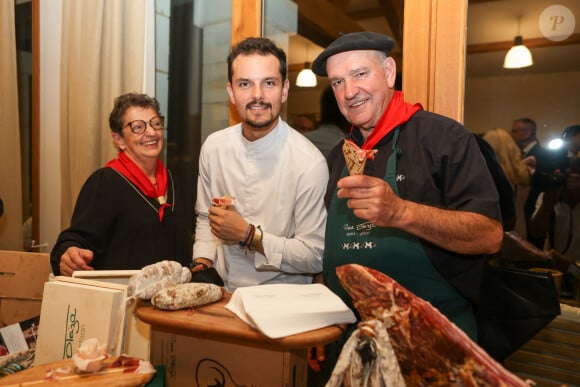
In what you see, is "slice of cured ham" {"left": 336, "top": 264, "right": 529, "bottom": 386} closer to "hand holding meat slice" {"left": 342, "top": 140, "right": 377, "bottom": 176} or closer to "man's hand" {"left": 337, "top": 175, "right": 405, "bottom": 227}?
"man's hand" {"left": 337, "top": 175, "right": 405, "bottom": 227}

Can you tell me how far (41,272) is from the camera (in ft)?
8.43

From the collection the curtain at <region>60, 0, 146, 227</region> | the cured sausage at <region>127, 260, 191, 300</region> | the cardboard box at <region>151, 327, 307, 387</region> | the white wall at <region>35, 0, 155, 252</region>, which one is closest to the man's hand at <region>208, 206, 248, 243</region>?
the cured sausage at <region>127, 260, 191, 300</region>

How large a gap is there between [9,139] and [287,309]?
307cm

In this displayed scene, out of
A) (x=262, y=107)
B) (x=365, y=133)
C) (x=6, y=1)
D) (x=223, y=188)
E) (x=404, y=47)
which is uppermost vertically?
(x=6, y=1)

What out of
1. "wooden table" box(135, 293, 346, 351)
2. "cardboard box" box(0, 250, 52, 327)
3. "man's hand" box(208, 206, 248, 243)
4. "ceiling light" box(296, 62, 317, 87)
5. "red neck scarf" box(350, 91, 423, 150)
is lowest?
"cardboard box" box(0, 250, 52, 327)

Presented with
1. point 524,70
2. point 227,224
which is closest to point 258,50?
point 227,224

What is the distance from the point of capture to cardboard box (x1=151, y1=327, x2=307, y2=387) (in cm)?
119

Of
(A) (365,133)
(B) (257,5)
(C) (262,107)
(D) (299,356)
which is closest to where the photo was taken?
(D) (299,356)

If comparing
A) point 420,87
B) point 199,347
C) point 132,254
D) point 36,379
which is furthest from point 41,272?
point 420,87

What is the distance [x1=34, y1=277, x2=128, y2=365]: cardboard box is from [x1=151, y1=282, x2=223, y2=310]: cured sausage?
0.91 ft

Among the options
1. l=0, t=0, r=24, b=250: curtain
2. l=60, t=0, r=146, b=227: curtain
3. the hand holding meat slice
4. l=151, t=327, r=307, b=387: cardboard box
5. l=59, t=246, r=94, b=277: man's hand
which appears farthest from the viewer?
l=0, t=0, r=24, b=250: curtain

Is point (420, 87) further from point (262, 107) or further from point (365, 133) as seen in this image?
point (262, 107)

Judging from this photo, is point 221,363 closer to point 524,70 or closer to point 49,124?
point 524,70

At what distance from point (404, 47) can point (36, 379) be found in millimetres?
1851
